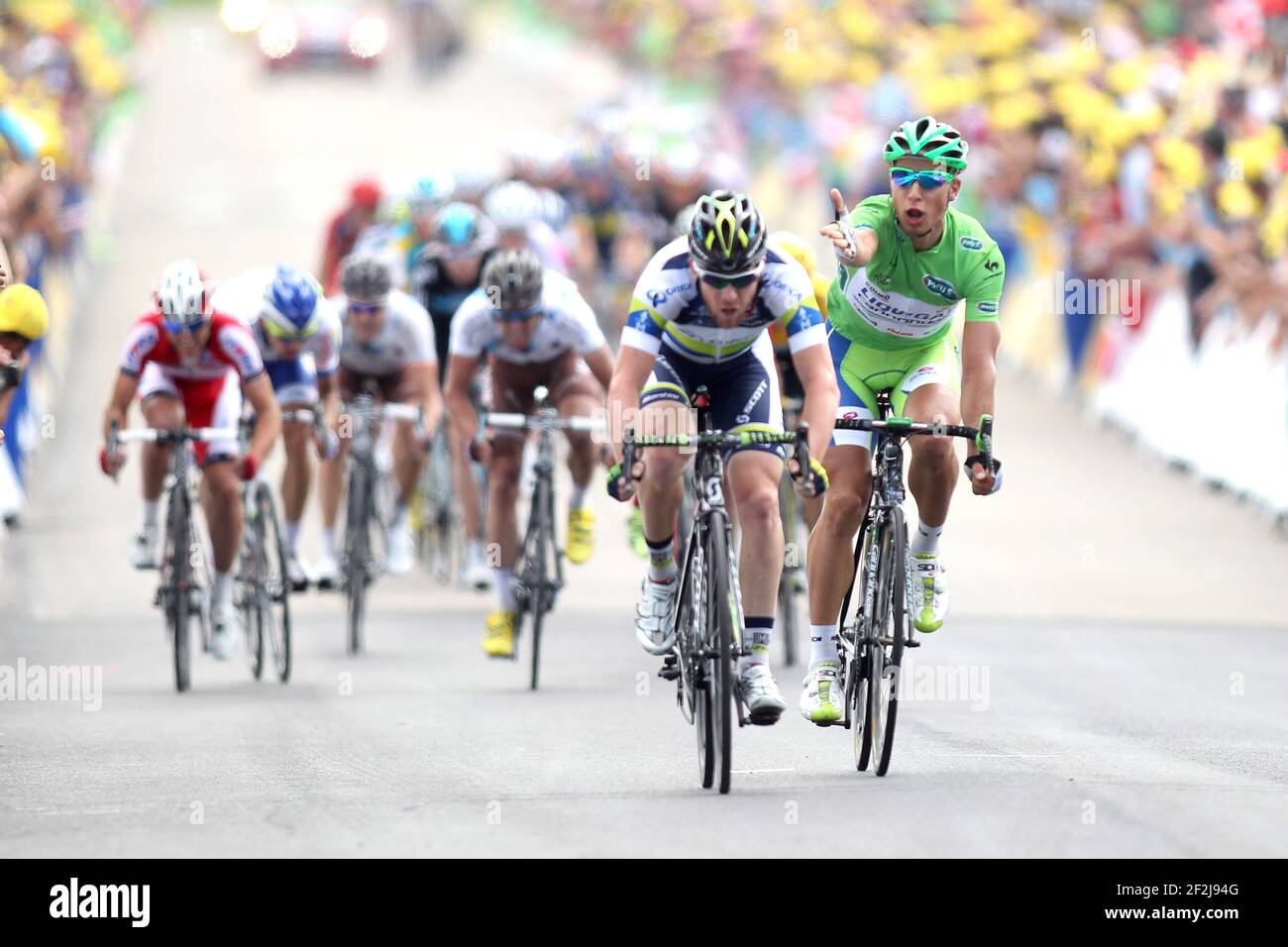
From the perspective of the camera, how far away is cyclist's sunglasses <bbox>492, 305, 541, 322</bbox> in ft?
39.6

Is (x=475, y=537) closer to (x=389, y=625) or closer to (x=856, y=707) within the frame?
(x=389, y=625)

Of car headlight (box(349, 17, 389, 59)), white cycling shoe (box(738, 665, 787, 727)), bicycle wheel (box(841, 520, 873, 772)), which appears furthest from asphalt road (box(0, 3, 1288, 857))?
car headlight (box(349, 17, 389, 59))

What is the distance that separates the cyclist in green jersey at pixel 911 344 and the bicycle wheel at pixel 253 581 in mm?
3713

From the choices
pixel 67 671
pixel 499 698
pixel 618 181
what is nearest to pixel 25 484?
pixel 618 181

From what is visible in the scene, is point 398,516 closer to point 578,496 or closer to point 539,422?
point 578,496

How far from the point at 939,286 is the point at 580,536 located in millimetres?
4172

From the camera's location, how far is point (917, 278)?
9.19m

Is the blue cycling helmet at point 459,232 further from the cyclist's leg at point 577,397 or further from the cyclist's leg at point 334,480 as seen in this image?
the cyclist's leg at point 577,397

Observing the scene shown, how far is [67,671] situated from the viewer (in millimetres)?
12680

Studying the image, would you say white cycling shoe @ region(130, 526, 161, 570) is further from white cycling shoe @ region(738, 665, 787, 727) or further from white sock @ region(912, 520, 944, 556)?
white cycling shoe @ region(738, 665, 787, 727)

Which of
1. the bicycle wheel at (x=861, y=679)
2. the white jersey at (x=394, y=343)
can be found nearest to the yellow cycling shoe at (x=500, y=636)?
the white jersey at (x=394, y=343)

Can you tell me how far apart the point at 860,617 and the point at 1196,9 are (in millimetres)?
19430

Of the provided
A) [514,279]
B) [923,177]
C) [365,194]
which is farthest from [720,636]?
[365,194]

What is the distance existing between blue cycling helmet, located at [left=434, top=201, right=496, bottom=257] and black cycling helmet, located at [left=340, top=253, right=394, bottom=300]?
1071mm
